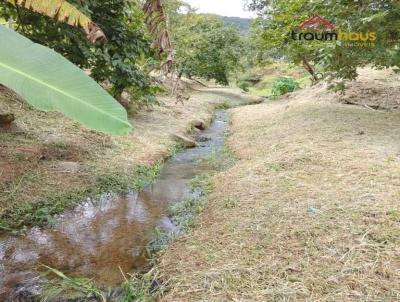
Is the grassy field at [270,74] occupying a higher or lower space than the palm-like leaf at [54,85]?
lower

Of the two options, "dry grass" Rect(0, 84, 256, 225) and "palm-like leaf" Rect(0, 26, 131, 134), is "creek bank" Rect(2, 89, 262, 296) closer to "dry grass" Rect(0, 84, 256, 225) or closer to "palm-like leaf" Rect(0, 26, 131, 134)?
"dry grass" Rect(0, 84, 256, 225)

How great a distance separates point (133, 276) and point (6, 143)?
11.2 feet

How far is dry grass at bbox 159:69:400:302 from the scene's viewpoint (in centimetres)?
252

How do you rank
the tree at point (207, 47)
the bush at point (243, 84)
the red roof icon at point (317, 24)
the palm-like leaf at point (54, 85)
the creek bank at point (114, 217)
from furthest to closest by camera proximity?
the bush at point (243, 84) < the tree at point (207, 47) < the red roof icon at point (317, 24) < the creek bank at point (114, 217) < the palm-like leaf at point (54, 85)

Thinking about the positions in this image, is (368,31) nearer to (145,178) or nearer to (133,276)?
(145,178)

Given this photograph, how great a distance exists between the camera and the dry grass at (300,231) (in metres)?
2.52

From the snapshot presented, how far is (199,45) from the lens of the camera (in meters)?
18.8

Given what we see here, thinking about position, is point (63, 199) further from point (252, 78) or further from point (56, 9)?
point (252, 78)

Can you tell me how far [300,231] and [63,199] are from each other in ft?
9.14

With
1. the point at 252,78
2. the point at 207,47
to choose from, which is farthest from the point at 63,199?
the point at 252,78

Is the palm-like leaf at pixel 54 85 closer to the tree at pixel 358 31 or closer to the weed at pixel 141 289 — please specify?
the weed at pixel 141 289

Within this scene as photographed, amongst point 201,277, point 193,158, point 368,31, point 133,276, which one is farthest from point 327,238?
point 368,31

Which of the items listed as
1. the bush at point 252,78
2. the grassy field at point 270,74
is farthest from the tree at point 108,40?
the bush at point 252,78

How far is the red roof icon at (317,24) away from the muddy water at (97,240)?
5.02 metres
